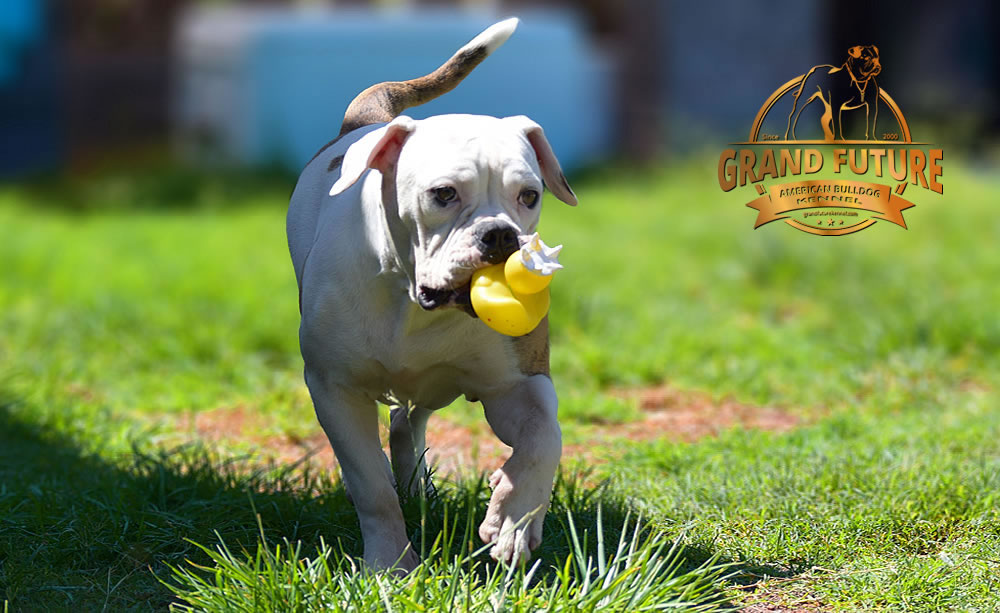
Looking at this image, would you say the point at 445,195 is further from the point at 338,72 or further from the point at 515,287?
the point at 338,72

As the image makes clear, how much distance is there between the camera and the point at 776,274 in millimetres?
7605

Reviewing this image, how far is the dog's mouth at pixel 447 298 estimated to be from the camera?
9.68ft

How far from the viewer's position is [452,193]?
2965mm

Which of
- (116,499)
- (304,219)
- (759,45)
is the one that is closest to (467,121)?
(304,219)

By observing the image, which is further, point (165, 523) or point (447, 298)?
point (165, 523)

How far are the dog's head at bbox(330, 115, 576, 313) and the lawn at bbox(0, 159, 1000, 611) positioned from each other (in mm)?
599

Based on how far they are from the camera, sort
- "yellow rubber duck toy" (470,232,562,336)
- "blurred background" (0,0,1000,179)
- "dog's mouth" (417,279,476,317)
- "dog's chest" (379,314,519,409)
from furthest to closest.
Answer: "blurred background" (0,0,1000,179), "dog's chest" (379,314,519,409), "dog's mouth" (417,279,476,317), "yellow rubber duck toy" (470,232,562,336)

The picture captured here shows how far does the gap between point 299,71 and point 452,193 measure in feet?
31.0

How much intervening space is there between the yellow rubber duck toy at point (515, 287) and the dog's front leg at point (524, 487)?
1.23 feet

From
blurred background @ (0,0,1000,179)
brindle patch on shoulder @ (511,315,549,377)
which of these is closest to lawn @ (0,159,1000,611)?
brindle patch on shoulder @ (511,315,549,377)

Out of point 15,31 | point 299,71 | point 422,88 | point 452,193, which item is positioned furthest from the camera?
point 15,31

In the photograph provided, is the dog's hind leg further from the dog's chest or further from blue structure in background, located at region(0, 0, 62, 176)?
blue structure in background, located at region(0, 0, 62, 176)

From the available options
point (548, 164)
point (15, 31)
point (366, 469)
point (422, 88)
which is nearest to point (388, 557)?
point (366, 469)

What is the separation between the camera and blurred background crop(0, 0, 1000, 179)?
12102mm
